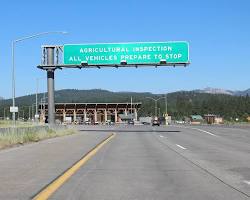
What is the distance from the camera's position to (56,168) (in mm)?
15500

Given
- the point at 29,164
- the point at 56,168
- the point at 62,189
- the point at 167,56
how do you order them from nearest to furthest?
the point at 62,189, the point at 56,168, the point at 29,164, the point at 167,56

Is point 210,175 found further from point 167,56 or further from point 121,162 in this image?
point 167,56

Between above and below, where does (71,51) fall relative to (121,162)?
above

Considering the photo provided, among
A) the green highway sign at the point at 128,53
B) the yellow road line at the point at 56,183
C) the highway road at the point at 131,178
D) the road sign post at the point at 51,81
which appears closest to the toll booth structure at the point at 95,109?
the road sign post at the point at 51,81

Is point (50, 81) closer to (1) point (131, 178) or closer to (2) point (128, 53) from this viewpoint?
(2) point (128, 53)

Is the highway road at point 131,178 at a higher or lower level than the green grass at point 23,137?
lower

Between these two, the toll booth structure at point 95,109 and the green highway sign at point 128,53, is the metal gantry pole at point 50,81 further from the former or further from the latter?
the toll booth structure at point 95,109

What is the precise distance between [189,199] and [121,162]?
8029 millimetres

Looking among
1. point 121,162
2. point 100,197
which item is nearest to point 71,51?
point 121,162

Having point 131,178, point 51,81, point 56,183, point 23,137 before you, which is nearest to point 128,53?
point 51,81

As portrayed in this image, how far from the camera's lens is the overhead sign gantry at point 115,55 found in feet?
166

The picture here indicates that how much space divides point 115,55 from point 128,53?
1.26 metres

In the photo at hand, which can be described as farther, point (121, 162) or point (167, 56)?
point (167, 56)

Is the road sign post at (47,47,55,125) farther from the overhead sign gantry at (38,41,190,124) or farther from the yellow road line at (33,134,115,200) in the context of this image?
Result: the yellow road line at (33,134,115,200)
